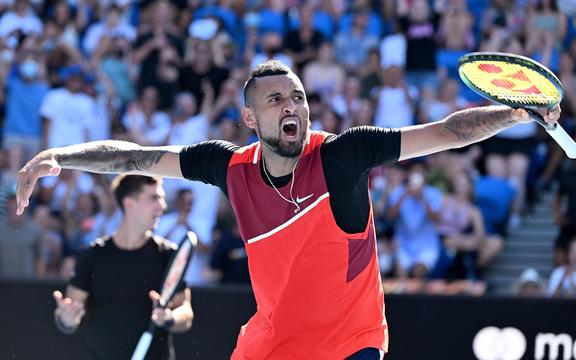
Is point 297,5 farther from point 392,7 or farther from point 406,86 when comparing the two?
point 406,86

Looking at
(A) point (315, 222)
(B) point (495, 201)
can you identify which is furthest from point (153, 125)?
(A) point (315, 222)

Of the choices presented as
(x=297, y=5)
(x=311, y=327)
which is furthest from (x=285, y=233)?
(x=297, y=5)

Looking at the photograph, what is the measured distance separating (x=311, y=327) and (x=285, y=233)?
17.4 inches

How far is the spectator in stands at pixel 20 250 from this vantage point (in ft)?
37.6

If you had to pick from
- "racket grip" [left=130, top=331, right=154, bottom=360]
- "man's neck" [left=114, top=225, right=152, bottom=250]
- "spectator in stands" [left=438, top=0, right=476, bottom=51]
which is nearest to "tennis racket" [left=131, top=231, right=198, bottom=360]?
"racket grip" [left=130, top=331, right=154, bottom=360]

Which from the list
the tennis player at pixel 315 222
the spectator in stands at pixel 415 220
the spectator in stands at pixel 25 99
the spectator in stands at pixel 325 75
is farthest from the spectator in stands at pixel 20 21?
the tennis player at pixel 315 222

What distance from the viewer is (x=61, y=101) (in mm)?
13109

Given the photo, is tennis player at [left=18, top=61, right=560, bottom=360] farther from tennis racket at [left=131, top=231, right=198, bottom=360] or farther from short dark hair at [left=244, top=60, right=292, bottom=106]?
tennis racket at [left=131, top=231, right=198, bottom=360]

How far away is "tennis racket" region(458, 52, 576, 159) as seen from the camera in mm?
4652

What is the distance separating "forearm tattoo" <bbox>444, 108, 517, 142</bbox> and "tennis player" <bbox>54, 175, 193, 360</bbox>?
2.29 meters

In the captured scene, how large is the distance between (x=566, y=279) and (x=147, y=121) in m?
5.30

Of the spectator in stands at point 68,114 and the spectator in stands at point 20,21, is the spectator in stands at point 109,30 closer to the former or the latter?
the spectator in stands at point 20,21

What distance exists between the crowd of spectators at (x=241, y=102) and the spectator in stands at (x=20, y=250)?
0.02 m

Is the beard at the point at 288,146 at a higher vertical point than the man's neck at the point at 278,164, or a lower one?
higher
